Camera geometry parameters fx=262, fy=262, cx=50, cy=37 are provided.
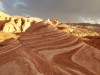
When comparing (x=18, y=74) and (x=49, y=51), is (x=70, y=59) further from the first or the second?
(x=18, y=74)

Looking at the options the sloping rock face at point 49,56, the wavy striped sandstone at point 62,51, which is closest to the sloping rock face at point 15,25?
the wavy striped sandstone at point 62,51

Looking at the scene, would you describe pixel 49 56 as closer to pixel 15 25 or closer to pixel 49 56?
pixel 49 56

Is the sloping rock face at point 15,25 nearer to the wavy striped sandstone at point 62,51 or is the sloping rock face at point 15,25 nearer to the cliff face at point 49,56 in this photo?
the wavy striped sandstone at point 62,51

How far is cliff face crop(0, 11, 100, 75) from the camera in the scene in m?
6.71

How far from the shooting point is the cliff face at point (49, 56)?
671 cm

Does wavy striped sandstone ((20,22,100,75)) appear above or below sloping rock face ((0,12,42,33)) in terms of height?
above

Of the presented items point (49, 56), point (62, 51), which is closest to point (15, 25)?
point (62, 51)

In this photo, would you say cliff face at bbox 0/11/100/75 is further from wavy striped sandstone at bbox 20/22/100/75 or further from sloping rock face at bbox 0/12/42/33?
sloping rock face at bbox 0/12/42/33

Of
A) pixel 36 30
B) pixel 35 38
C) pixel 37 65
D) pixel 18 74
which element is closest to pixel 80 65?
pixel 37 65

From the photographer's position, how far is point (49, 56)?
7.59 metres

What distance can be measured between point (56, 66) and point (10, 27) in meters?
74.0

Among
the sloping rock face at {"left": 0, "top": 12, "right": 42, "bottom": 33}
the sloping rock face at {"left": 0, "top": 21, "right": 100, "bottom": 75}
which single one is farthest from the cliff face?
→ the sloping rock face at {"left": 0, "top": 12, "right": 42, "bottom": 33}

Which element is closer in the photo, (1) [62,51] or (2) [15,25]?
(1) [62,51]

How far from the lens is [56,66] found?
22.6ft
